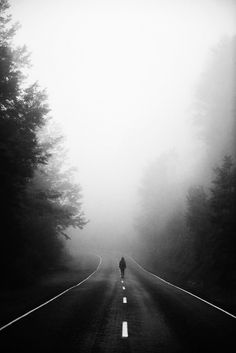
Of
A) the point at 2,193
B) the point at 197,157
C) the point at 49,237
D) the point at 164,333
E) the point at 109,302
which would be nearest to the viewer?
the point at 164,333

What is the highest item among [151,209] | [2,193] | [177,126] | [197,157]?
[177,126]

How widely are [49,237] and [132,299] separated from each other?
1464cm

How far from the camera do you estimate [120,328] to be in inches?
411

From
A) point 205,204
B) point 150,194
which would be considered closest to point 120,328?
point 205,204

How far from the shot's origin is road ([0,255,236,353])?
27.2 ft

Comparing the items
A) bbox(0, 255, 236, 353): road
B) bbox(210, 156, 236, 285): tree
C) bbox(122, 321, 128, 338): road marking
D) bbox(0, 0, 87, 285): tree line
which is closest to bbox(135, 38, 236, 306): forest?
bbox(210, 156, 236, 285): tree

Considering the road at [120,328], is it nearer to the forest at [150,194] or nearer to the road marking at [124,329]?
the road marking at [124,329]

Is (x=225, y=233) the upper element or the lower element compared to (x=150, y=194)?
lower

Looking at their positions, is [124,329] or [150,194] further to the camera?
[150,194]

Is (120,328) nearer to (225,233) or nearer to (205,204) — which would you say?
(225,233)

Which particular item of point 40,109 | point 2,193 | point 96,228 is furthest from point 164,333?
point 96,228

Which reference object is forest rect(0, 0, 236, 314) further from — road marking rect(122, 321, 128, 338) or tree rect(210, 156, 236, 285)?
road marking rect(122, 321, 128, 338)

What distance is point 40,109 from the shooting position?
65.0 ft

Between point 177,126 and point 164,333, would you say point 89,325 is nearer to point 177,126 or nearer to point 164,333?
point 164,333
